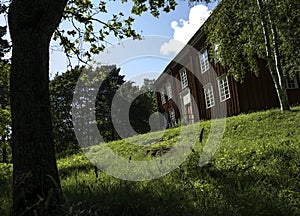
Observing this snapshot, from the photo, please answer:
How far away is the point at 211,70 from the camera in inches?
989

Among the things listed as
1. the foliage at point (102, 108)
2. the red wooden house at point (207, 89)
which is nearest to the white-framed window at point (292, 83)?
the red wooden house at point (207, 89)

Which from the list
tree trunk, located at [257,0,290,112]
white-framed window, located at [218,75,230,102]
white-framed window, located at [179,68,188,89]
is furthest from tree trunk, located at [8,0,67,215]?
white-framed window, located at [179,68,188,89]

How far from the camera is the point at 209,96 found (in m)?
26.1

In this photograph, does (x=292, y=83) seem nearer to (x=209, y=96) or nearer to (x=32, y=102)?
(x=209, y=96)

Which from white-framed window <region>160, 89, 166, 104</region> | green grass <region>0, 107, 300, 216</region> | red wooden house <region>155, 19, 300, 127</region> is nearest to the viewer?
green grass <region>0, 107, 300, 216</region>

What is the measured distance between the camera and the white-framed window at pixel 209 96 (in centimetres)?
2548

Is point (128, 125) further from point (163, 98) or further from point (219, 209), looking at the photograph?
point (219, 209)

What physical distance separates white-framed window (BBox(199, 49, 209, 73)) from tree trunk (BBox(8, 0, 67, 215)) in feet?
73.1

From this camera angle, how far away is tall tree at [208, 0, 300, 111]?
15242mm

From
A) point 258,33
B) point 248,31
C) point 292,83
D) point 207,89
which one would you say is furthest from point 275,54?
point 207,89

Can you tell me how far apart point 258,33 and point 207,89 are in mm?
10527

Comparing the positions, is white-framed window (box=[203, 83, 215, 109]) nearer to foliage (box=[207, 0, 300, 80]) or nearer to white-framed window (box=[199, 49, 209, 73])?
white-framed window (box=[199, 49, 209, 73])

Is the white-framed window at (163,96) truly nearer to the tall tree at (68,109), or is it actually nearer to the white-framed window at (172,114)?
the white-framed window at (172,114)

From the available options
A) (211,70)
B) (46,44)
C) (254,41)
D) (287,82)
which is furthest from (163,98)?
(46,44)
